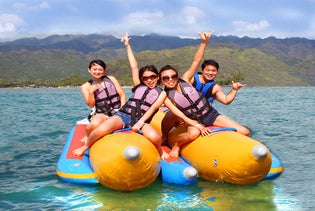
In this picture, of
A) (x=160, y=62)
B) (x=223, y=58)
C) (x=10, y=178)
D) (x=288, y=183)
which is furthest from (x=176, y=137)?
(x=223, y=58)

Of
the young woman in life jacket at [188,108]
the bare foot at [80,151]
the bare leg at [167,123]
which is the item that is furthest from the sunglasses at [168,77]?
the bare foot at [80,151]

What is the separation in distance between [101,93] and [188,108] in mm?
1312

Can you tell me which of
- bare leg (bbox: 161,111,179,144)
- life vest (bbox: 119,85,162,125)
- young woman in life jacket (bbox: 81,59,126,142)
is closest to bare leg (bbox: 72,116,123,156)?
life vest (bbox: 119,85,162,125)

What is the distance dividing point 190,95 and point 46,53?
599 feet

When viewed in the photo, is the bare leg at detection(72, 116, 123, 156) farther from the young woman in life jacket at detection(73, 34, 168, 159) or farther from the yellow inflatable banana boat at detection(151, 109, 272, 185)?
the yellow inflatable banana boat at detection(151, 109, 272, 185)

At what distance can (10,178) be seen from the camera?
534 centimetres

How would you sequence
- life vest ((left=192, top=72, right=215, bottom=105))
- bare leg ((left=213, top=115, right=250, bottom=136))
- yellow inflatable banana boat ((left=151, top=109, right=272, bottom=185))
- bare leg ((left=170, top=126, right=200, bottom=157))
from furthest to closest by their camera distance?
life vest ((left=192, top=72, right=215, bottom=105))
bare leg ((left=213, top=115, right=250, bottom=136))
bare leg ((left=170, top=126, right=200, bottom=157))
yellow inflatable banana boat ((left=151, top=109, right=272, bottom=185))

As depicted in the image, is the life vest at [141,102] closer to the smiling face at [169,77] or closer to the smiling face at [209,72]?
the smiling face at [169,77]

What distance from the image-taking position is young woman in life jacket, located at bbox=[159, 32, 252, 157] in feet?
15.7

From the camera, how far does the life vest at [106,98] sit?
546cm

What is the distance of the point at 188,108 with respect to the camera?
16.5 ft

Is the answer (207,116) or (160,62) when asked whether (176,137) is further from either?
(160,62)

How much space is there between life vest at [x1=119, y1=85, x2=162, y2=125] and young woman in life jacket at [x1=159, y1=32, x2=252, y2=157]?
7.3 inches

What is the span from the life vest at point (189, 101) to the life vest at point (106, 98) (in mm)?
906
